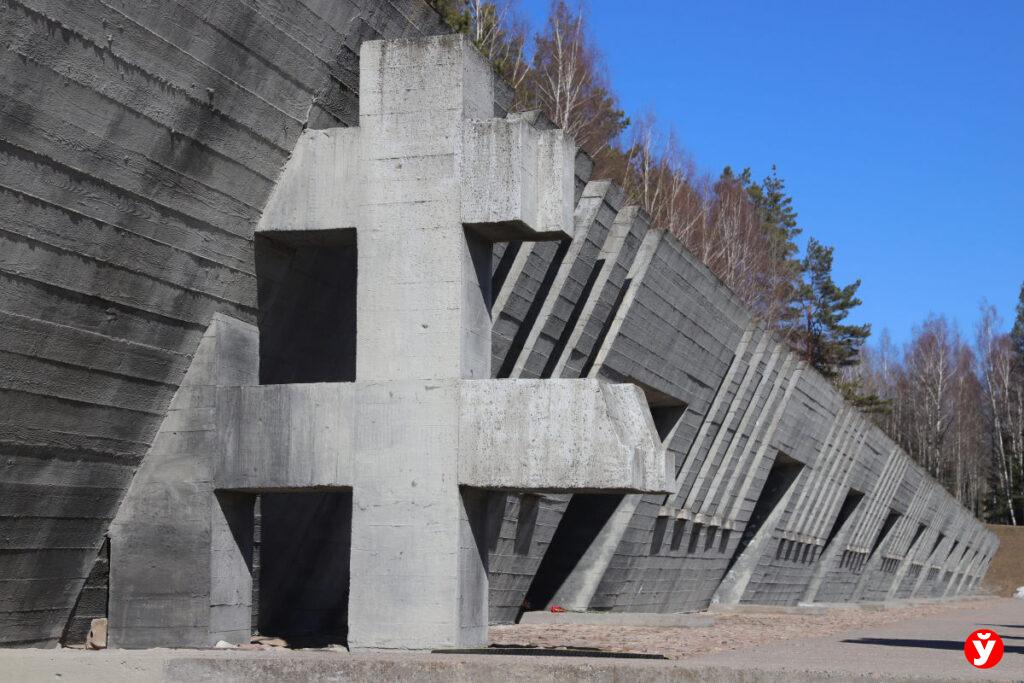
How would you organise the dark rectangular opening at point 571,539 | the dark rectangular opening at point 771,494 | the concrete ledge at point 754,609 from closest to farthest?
the dark rectangular opening at point 571,539 < the concrete ledge at point 754,609 < the dark rectangular opening at point 771,494

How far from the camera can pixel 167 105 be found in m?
9.38

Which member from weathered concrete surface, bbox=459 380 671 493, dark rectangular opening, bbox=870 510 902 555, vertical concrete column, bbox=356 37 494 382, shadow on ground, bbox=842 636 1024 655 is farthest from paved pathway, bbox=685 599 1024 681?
dark rectangular opening, bbox=870 510 902 555

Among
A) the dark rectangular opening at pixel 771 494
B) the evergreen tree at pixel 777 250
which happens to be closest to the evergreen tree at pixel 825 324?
the evergreen tree at pixel 777 250

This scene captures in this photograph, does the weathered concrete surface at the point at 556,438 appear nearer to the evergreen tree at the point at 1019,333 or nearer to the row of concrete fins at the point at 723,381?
the row of concrete fins at the point at 723,381

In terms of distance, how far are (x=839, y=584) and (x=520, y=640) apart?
2772cm

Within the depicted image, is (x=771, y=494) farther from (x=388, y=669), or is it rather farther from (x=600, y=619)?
(x=388, y=669)

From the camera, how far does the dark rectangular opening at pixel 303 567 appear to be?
473 inches

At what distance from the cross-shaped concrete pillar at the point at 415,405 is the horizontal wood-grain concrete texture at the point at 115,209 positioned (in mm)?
375

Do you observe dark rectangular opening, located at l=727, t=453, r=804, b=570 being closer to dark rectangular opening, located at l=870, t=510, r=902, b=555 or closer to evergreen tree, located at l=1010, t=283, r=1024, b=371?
dark rectangular opening, located at l=870, t=510, r=902, b=555

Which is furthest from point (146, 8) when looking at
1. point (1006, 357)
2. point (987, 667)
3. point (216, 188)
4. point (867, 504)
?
point (1006, 357)

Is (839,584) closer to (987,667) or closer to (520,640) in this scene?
(520,640)

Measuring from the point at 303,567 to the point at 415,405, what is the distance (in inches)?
130

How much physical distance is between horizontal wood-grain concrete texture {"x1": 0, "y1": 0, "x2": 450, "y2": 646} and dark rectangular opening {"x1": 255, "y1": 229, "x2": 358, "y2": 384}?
0.32 metres

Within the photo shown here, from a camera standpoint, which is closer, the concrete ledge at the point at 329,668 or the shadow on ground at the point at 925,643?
the concrete ledge at the point at 329,668
